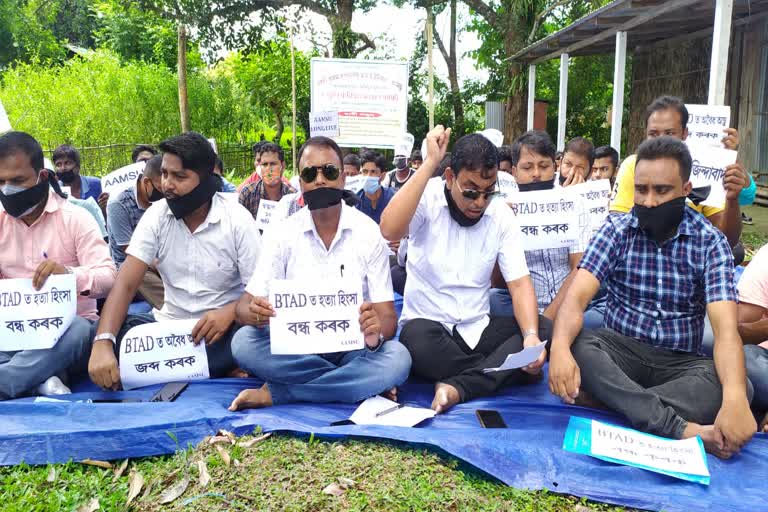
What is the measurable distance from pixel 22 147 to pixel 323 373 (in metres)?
2.18

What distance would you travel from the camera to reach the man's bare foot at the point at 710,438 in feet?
9.12

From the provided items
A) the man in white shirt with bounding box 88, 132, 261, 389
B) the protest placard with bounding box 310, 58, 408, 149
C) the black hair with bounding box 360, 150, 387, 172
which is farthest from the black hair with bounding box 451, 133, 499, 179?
the protest placard with bounding box 310, 58, 408, 149

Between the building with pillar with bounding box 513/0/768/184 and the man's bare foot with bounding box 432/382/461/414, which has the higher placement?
the building with pillar with bounding box 513/0/768/184

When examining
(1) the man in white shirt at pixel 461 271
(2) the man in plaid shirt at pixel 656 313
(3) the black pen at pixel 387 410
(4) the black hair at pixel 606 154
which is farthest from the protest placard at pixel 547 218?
(4) the black hair at pixel 606 154

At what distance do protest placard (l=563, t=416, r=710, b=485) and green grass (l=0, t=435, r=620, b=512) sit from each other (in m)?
0.25

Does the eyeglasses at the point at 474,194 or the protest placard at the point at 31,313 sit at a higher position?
the eyeglasses at the point at 474,194

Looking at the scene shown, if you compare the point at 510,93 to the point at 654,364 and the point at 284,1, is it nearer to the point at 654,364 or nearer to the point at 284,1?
the point at 284,1

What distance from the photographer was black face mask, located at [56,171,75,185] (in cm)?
686

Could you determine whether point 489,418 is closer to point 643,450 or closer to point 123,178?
point 643,450

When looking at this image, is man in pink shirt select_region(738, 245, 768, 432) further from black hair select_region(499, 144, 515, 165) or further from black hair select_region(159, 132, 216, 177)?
black hair select_region(159, 132, 216, 177)

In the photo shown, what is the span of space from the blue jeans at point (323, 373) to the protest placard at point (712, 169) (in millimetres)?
2186

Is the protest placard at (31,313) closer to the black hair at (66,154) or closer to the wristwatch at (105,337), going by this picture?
the wristwatch at (105,337)

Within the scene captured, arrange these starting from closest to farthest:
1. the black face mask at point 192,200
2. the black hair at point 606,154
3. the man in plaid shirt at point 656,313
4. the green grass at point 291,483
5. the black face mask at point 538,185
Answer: the green grass at point 291,483 → the man in plaid shirt at point 656,313 → the black face mask at point 192,200 → the black face mask at point 538,185 → the black hair at point 606,154

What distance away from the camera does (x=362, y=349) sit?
140 inches
